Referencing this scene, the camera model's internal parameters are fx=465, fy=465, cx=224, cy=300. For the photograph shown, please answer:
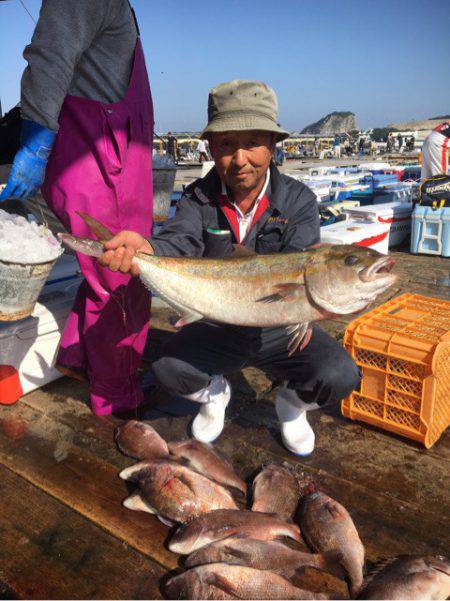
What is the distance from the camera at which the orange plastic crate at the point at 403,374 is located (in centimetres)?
299

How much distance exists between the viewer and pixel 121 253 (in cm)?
258

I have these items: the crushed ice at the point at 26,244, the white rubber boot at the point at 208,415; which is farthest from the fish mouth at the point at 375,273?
the crushed ice at the point at 26,244

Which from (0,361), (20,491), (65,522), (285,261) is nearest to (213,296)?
(285,261)

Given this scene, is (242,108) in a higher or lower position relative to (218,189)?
higher

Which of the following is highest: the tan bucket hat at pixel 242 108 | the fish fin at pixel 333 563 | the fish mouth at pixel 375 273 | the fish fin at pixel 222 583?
the tan bucket hat at pixel 242 108

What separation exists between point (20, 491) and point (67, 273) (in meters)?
2.41

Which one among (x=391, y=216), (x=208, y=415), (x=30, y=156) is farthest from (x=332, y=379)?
(x=391, y=216)

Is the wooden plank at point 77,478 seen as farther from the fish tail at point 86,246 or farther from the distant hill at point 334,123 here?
the distant hill at point 334,123

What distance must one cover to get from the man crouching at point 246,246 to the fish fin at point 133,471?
0.56m

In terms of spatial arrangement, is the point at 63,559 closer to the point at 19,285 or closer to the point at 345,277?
the point at 19,285

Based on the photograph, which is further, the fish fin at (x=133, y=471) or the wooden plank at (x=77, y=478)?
the fish fin at (x=133, y=471)

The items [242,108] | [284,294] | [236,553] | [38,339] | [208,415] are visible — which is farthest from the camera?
[38,339]

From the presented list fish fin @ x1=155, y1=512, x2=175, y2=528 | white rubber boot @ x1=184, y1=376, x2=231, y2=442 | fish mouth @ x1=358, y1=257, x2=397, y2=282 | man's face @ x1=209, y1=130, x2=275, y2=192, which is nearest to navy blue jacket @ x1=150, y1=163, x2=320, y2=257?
man's face @ x1=209, y1=130, x2=275, y2=192

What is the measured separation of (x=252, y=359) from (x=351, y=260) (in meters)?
1.16
